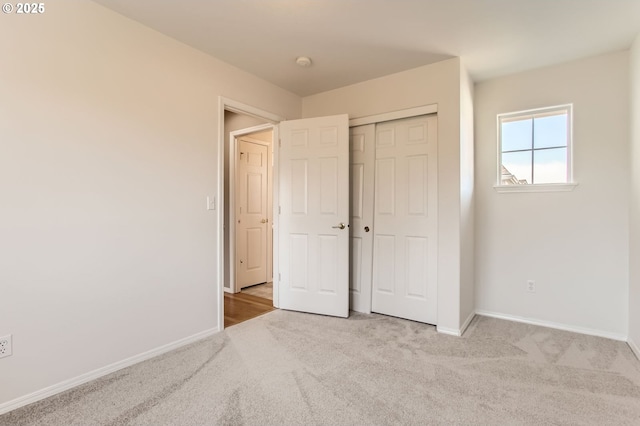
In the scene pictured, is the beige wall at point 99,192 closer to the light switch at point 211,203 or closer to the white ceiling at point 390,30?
the light switch at point 211,203

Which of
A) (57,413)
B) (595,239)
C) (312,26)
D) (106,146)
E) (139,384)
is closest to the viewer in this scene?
(57,413)

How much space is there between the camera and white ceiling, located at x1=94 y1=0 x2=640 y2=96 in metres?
2.04

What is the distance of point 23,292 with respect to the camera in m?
1.74

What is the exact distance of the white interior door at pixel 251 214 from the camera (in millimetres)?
4293

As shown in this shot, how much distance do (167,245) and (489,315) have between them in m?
3.15

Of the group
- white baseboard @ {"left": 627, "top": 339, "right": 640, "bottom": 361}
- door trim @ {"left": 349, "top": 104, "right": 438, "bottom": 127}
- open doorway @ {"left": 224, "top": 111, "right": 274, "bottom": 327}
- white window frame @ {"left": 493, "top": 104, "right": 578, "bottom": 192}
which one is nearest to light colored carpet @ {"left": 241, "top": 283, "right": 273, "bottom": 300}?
open doorway @ {"left": 224, "top": 111, "right": 274, "bottom": 327}

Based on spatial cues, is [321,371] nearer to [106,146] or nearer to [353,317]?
[353,317]

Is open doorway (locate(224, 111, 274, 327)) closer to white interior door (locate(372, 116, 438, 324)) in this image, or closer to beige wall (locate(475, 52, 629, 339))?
white interior door (locate(372, 116, 438, 324))

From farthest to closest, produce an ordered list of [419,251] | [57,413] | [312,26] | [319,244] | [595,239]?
[319,244] → [419,251] → [595,239] → [312,26] → [57,413]

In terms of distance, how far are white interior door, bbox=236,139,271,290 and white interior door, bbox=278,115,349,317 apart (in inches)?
41.4

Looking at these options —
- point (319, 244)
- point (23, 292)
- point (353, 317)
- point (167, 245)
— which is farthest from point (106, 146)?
point (353, 317)

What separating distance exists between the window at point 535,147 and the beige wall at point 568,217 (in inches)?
3.4

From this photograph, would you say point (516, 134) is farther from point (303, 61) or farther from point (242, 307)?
point (242, 307)

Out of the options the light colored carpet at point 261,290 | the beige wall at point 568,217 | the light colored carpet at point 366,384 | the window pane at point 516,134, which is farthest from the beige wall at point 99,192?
the window pane at point 516,134
